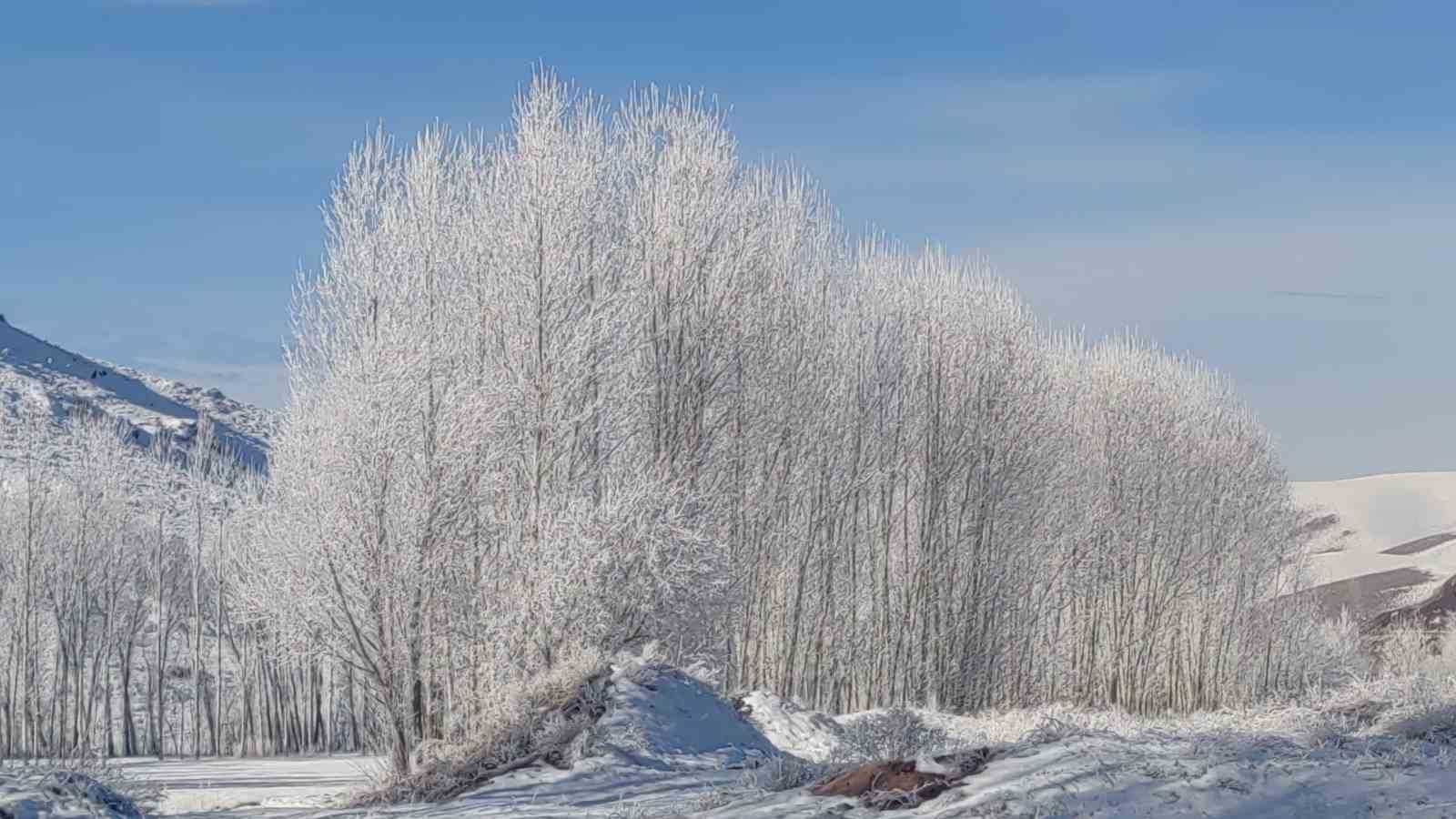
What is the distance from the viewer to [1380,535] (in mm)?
95812

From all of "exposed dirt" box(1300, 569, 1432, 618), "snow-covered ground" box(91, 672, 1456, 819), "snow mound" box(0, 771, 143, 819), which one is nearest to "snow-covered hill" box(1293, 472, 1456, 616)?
"exposed dirt" box(1300, 569, 1432, 618)

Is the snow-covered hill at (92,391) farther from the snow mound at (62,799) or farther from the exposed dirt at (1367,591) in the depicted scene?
the snow mound at (62,799)

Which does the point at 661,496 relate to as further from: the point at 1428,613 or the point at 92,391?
the point at 92,391

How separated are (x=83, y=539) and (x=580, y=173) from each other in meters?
26.0

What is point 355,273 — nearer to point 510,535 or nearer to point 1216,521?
point 510,535

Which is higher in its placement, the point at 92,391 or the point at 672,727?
the point at 92,391

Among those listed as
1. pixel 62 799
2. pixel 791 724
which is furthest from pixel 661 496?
pixel 62 799

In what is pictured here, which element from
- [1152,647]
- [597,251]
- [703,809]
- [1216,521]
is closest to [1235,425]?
[1216,521]

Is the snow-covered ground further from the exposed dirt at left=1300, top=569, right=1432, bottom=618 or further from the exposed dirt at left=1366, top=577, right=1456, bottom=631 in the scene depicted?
the exposed dirt at left=1300, top=569, right=1432, bottom=618

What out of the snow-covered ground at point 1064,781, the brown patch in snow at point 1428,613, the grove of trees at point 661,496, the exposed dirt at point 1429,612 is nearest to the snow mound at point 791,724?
the grove of trees at point 661,496

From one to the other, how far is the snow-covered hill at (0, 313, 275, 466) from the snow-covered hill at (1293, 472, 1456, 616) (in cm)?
6101

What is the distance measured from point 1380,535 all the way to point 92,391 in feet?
288

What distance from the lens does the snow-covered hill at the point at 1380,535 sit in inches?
2753

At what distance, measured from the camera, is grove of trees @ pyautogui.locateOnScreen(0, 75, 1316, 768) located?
60.5 ft
